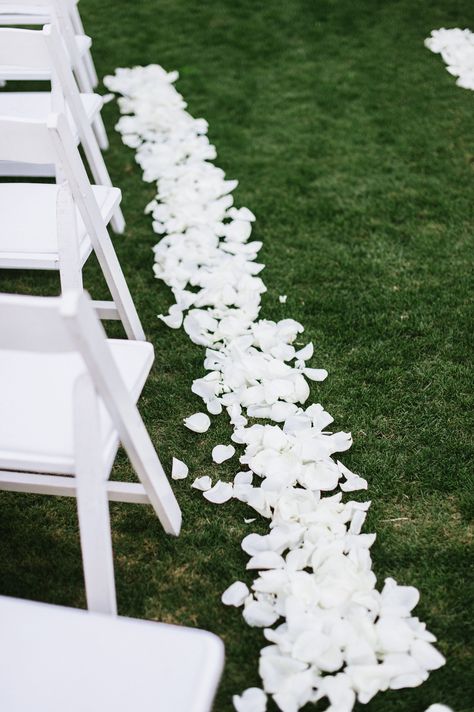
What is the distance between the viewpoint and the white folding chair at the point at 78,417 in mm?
1189

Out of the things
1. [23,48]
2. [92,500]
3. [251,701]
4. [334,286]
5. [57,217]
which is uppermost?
[23,48]

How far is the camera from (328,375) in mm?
2555

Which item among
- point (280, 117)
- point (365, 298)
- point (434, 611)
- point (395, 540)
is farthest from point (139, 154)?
point (434, 611)

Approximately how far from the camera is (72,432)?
1586 mm

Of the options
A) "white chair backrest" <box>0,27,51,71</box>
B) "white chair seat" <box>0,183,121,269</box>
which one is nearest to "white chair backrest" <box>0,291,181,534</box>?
"white chair seat" <box>0,183,121,269</box>

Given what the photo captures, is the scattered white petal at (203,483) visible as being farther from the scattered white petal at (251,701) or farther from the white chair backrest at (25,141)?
the white chair backrest at (25,141)

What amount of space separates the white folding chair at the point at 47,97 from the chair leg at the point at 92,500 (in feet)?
3.40

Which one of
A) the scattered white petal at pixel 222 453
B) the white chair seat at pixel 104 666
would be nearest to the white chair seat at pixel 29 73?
the scattered white petal at pixel 222 453

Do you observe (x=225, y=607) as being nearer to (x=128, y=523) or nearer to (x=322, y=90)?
(x=128, y=523)

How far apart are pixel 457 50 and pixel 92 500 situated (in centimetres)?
455

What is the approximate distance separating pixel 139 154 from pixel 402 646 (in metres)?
3.17

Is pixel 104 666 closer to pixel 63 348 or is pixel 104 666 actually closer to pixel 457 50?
→ pixel 63 348

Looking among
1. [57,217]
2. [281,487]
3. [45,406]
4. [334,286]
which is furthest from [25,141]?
[334,286]

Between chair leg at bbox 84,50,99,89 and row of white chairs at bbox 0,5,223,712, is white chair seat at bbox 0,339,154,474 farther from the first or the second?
chair leg at bbox 84,50,99,89
